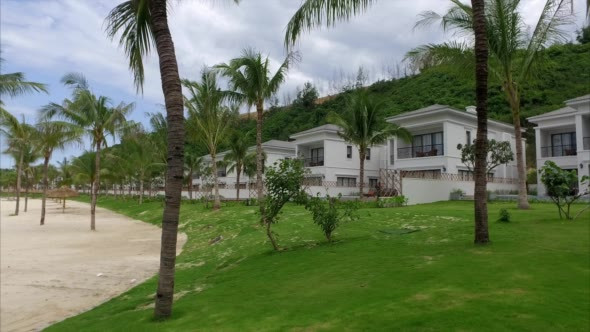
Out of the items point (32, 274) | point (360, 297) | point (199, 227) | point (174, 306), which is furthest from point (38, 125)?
point (360, 297)

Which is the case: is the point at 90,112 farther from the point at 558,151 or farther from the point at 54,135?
the point at 558,151

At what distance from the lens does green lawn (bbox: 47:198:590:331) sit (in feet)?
17.2

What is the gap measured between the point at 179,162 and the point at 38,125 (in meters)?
23.7

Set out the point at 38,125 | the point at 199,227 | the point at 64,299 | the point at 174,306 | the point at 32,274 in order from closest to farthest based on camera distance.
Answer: the point at 174,306, the point at 64,299, the point at 32,274, the point at 199,227, the point at 38,125

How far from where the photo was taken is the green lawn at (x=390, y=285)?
17.2ft

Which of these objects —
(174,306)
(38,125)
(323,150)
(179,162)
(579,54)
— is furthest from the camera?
(579,54)

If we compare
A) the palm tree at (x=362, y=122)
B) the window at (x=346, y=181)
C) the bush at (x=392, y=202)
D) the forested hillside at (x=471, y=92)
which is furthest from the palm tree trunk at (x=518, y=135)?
the window at (x=346, y=181)

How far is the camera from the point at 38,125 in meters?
26.4

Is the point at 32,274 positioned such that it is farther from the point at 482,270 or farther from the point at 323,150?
the point at 323,150

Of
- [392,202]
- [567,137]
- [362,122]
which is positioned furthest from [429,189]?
[567,137]

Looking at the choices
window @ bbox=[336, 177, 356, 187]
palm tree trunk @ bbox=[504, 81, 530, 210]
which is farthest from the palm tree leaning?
window @ bbox=[336, 177, 356, 187]

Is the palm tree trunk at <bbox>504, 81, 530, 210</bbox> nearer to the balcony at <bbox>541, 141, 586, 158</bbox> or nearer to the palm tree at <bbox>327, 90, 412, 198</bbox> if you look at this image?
the palm tree at <bbox>327, 90, 412, 198</bbox>

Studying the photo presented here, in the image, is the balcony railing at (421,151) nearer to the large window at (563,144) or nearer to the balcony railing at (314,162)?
the balcony railing at (314,162)

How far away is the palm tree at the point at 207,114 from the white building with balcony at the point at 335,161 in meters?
11.3
